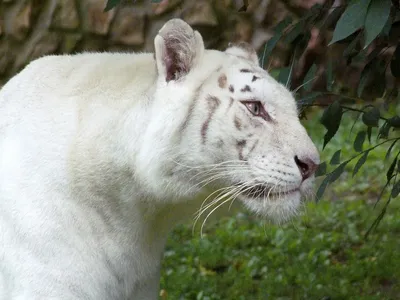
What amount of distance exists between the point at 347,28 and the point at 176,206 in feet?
3.47

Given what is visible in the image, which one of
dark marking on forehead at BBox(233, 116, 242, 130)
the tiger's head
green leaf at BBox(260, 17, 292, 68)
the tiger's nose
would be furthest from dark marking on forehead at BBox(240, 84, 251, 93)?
green leaf at BBox(260, 17, 292, 68)

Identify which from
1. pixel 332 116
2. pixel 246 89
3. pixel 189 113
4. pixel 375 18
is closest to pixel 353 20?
pixel 375 18

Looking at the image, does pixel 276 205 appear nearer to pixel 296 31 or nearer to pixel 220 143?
pixel 220 143

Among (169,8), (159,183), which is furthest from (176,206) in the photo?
(169,8)

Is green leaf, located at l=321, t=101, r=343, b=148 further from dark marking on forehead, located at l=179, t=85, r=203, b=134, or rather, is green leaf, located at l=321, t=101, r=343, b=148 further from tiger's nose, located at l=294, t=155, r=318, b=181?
dark marking on forehead, located at l=179, t=85, r=203, b=134

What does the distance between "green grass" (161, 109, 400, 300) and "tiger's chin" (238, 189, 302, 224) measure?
2035mm

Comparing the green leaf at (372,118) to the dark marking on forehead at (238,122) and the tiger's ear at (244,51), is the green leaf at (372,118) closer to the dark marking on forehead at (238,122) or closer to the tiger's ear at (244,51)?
the tiger's ear at (244,51)

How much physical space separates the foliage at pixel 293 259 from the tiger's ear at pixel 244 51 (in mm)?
1841

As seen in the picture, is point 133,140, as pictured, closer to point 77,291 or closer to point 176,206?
point 176,206

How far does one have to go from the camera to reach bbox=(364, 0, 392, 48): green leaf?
246 centimetres

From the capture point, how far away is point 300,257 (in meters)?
5.73

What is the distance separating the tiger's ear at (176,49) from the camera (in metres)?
2.97

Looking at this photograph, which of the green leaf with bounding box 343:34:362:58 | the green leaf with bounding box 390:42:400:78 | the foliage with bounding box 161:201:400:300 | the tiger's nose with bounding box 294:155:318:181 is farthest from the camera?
the foliage with bounding box 161:201:400:300

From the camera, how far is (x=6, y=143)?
10.7 feet
